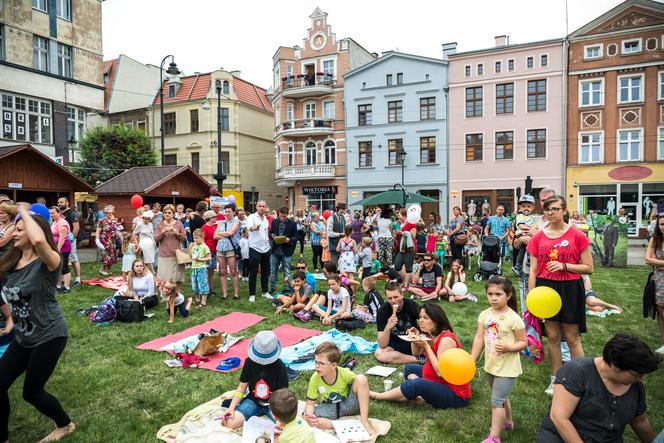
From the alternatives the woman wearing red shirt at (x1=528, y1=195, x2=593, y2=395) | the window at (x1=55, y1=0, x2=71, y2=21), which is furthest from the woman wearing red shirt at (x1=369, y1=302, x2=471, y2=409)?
the window at (x1=55, y1=0, x2=71, y2=21)

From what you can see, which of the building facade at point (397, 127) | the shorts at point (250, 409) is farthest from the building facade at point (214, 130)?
the shorts at point (250, 409)

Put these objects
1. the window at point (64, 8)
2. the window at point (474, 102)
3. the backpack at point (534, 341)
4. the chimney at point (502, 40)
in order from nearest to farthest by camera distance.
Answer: the backpack at point (534, 341) → the window at point (64, 8) → the window at point (474, 102) → the chimney at point (502, 40)

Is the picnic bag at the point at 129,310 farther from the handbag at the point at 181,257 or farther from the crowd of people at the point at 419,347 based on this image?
the handbag at the point at 181,257

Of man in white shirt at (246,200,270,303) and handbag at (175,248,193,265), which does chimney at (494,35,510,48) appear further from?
handbag at (175,248,193,265)

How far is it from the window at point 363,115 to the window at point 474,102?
6.90m

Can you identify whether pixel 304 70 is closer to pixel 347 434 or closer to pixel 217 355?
pixel 217 355

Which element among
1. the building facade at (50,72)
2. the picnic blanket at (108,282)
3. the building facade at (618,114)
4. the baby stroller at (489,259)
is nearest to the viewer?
the picnic blanket at (108,282)

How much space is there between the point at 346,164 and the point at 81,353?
2686cm

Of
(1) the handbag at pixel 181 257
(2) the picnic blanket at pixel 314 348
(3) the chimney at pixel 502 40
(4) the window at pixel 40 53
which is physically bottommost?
(2) the picnic blanket at pixel 314 348

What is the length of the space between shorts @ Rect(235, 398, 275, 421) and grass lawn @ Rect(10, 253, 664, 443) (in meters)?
0.74

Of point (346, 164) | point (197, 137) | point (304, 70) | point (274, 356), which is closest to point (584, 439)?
point (274, 356)

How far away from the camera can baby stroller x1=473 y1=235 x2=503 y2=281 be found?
10.8m

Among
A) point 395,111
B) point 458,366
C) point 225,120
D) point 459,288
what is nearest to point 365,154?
point 395,111

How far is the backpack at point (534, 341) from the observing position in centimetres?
420
